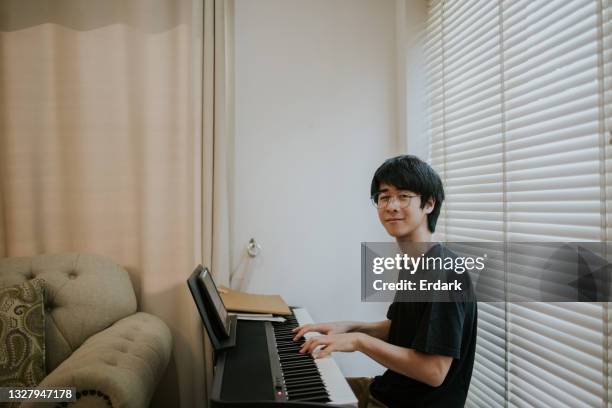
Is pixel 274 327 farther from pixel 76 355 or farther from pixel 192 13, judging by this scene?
pixel 192 13

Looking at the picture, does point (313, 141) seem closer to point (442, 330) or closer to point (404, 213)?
point (404, 213)

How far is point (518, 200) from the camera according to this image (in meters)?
1.21

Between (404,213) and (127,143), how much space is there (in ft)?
4.17

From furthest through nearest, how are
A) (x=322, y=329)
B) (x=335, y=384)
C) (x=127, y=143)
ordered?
(x=127, y=143), (x=322, y=329), (x=335, y=384)

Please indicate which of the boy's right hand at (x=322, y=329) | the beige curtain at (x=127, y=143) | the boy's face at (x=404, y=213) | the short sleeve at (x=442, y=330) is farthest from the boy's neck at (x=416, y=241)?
the beige curtain at (x=127, y=143)

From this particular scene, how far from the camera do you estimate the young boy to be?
3.26 ft

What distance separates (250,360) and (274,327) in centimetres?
32

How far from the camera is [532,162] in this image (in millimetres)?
1148

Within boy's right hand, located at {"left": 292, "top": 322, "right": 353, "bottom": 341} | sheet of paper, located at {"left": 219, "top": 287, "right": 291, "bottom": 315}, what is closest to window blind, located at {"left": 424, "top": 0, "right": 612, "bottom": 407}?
boy's right hand, located at {"left": 292, "top": 322, "right": 353, "bottom": 341}

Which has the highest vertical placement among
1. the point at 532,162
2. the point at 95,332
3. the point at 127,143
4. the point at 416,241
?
the point at 127,143

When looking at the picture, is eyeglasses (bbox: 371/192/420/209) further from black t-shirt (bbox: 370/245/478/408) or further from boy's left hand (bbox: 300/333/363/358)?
boy's left hand (bbox: 300/333/363/358)

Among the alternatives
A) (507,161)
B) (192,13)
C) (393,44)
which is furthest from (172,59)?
(507,161)

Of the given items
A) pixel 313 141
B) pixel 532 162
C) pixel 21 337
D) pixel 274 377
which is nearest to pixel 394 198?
pixel 532 162

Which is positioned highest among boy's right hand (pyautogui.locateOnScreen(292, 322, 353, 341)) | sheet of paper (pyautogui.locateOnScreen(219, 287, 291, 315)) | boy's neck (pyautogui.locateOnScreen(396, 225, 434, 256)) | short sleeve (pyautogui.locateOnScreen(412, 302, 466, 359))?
boy's neck (pyautogui.locateOnScreen(396, 225, 434, 256))
